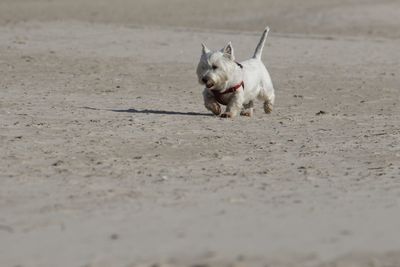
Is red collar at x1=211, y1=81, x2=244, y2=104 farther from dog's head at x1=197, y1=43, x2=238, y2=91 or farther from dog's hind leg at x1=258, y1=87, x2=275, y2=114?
dog's hind leg at x1=258, y1=87, x2=275, y2=114

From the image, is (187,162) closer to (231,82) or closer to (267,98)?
(231,82)

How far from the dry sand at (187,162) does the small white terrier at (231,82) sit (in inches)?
7.9

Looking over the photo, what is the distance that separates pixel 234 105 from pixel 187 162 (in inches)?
95.8

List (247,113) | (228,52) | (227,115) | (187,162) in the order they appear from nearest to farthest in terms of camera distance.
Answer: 1. (187,162)
2. (228,52)
3. (227,115)
4. (247,113)

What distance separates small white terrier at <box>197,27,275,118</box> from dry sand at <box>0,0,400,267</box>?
20 centimetres

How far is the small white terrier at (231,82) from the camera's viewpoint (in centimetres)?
983

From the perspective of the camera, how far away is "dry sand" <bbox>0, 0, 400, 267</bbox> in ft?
17.6

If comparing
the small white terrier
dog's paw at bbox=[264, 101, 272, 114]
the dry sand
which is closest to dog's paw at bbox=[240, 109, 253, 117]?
the small white terrier

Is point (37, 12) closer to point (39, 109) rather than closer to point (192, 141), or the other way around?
point (39, 109)

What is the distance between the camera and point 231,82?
9.98 metres

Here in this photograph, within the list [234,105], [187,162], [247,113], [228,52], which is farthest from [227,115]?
[187,162]

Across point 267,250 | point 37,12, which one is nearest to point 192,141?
point 267,250

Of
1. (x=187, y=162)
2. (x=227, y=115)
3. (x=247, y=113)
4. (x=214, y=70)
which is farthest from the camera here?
(x=247, y=113)

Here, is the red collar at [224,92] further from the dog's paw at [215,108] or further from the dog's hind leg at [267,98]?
the dog's hind leg at [267,98]
